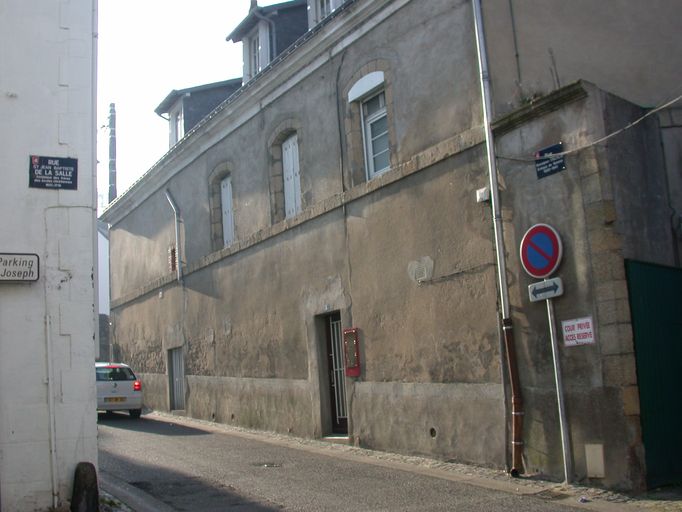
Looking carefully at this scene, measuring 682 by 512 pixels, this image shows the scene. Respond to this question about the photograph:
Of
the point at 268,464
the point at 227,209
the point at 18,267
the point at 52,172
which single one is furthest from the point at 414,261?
the point at 227,209

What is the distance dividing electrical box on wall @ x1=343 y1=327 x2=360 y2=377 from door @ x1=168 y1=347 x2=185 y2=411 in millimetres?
7894

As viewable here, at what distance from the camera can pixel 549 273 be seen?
8.25m

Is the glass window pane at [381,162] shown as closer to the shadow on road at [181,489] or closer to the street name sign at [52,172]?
the shadow on road at [181,489]

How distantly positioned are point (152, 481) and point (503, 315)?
4541mm

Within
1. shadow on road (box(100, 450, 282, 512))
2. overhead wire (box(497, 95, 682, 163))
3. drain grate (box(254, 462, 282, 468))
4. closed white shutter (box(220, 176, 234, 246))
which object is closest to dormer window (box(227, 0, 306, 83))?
closed white shutter (box(220, 176, 234, 246))

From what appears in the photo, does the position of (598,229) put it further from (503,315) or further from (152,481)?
(152,481)

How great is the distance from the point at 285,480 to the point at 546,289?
370cm

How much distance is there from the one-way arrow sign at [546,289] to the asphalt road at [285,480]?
2.05 metres

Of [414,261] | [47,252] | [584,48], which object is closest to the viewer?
[47,252]

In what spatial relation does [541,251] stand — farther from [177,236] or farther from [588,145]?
[177,236]

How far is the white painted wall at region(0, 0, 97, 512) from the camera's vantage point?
21.0ft

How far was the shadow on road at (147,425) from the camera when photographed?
14.2 metres

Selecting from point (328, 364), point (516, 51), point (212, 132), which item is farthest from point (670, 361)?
point (212, 132)

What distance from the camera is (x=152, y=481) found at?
349 inches
